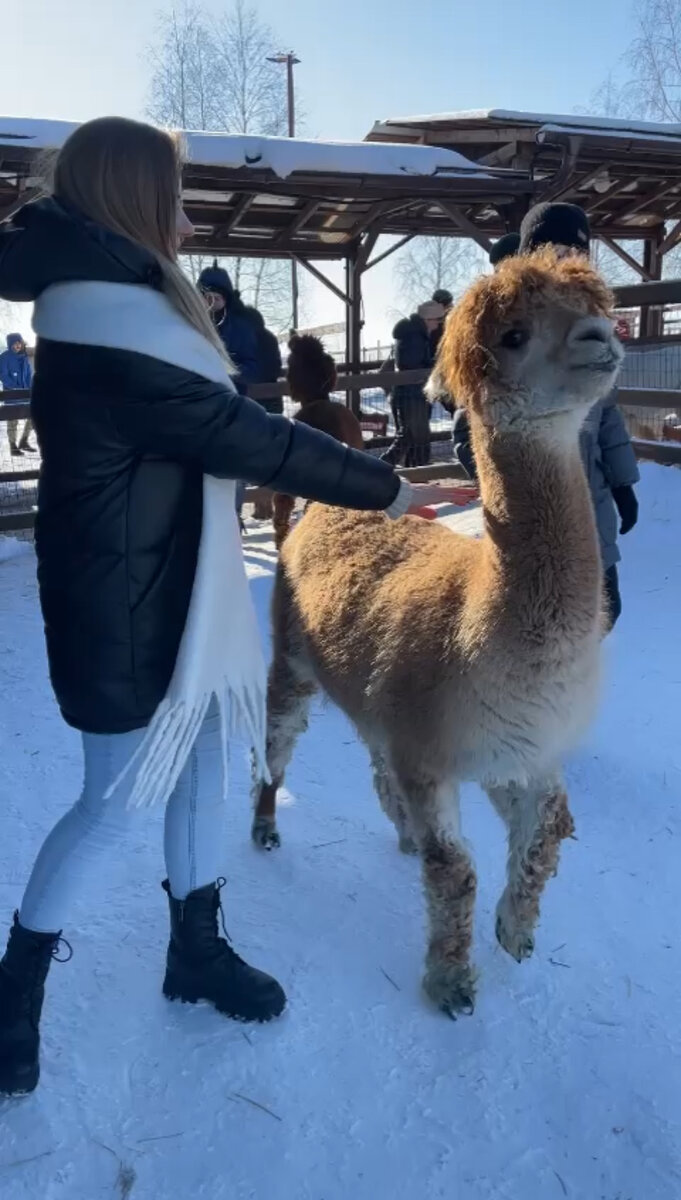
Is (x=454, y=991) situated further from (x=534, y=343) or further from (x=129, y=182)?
(x=129, y=182)

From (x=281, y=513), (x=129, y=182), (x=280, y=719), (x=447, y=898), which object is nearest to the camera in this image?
(x=129, y=182)

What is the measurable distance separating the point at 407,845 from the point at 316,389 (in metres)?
2.86

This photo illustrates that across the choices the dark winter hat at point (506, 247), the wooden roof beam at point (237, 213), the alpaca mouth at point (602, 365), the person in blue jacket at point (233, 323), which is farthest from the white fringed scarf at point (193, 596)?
the wooden roof beam at point (237, 213)

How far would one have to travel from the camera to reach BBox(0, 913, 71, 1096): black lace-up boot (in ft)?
6.13

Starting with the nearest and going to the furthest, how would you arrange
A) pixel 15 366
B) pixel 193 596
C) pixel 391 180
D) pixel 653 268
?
1. pixel 193 596
2. pixel 391 180
3. pixel 15 366
4. pixel 653 268

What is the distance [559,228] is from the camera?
2.74 m

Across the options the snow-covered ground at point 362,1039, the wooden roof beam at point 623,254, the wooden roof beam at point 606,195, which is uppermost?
the wooden roof beam at point 606,195

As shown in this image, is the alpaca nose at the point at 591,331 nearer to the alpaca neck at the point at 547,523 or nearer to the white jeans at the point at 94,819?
the alpaca neck at the point at 547,523

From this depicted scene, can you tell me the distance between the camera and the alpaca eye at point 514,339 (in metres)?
1.89

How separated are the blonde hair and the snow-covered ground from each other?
4.88 feet

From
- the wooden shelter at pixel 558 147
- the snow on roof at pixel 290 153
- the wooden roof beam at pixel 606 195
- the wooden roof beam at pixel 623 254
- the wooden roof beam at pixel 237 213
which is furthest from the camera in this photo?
the wooden roof beam at pixel 623 254

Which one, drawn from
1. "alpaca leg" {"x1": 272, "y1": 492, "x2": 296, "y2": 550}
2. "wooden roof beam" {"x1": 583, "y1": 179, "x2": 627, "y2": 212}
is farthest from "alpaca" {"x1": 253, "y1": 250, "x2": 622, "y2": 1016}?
"wooden roof beam" {"x1": 583, "y1": 179, "x2": 627, "y2": 212}

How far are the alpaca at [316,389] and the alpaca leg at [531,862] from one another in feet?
8.60

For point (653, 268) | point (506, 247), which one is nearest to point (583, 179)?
point (653, 268)
